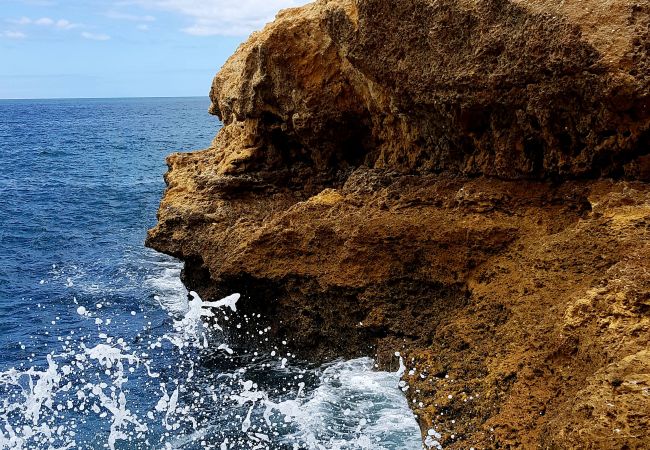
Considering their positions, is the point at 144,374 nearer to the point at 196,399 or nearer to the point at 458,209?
the point at 196,399

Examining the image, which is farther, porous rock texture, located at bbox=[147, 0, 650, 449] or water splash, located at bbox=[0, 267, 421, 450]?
water splash, located at bbox=[0, 267, 421, 450]

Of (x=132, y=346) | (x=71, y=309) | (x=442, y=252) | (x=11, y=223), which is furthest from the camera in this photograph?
(x=11, y=223)

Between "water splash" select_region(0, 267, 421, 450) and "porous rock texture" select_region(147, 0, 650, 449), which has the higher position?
"porous rock texture" select_region(147, 0, 650, 449)

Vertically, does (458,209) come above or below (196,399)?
above

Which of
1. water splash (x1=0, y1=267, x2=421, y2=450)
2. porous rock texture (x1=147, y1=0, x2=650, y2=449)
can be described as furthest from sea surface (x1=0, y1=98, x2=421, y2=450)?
porous rock texture (x1=147, y1=0, x2=650, y2=449)

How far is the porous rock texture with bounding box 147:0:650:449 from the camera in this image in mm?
6957

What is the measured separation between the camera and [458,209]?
958 cm

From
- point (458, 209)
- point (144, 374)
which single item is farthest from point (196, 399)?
point (458, 209)

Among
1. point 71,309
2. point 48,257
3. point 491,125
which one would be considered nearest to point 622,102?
point 491,125

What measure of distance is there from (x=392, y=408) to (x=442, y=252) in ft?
7.26

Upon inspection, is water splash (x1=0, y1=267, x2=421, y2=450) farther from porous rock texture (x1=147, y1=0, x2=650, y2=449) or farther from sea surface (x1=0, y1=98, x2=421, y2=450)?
porous rock texture (x1=147, y1=0, x2=650, y2=449)

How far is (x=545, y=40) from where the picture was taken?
26.4 ft

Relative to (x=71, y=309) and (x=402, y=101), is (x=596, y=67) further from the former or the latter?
(x=71, y=309)

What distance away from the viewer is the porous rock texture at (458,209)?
6957 mm
